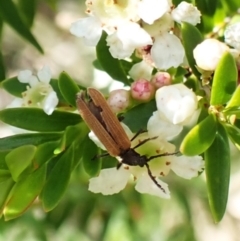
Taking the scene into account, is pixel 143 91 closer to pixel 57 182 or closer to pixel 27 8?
pixel 57 182

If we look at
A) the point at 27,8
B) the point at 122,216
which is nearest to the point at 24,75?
the point at 27,8

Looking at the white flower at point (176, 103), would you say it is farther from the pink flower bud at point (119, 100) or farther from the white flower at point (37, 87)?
the white flower at point (37, 87)

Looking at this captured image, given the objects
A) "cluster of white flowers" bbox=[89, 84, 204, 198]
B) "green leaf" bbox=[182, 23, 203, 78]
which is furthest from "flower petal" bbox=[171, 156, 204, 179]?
"green leaf" bbox=[182, 23, 203, 78]

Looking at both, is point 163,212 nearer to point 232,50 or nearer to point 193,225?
point 193,225

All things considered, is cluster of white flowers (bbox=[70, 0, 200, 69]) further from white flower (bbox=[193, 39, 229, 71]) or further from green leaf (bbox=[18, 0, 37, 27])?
green leaf (bbox=[18, 0, 37, 27])

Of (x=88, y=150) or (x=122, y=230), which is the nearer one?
(x=88, y=150)

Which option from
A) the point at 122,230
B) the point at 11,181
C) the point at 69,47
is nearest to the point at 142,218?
the point at 122,230

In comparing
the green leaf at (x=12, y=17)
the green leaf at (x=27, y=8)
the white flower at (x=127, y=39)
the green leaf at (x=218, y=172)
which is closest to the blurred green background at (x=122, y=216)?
the green leaf at (x=27, y=8)
